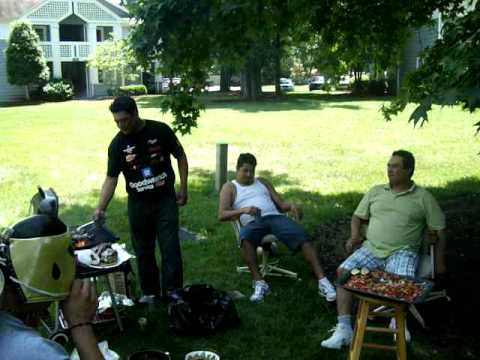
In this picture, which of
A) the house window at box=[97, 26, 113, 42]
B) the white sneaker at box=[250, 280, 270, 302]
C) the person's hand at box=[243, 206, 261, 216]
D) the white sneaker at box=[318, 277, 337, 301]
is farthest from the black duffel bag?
the house window at box=[97, 26, 113, 42]

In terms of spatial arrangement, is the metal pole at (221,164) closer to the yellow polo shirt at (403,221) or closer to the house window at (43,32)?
the yellow polo shirt at (403,221)

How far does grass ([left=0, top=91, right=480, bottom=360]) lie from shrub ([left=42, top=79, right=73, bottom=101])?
379 inches

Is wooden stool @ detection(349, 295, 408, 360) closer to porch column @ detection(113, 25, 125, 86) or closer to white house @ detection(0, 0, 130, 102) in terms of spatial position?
white house @ detection(0, 0, 130, 102)

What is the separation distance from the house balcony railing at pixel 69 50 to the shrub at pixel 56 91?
4.57 meters

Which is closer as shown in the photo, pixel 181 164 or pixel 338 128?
pixel 181 164

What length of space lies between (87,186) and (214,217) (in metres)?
2.97

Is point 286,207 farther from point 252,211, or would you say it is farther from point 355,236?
point 355,236

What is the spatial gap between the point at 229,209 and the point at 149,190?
1089 mm

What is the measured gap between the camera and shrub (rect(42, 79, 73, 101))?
108 feet

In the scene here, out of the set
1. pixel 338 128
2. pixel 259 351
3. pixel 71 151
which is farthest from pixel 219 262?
pixel 338 128

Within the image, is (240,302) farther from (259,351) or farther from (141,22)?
(141,22)

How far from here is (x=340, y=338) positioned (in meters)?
4.31

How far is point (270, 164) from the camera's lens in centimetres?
1170

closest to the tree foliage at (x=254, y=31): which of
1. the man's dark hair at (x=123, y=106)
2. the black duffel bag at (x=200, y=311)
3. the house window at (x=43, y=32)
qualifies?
the man's dark hair at (x=123, y=106)
